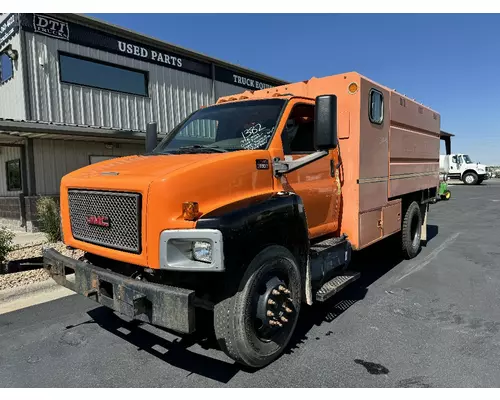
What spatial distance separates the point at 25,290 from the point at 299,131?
4.10m

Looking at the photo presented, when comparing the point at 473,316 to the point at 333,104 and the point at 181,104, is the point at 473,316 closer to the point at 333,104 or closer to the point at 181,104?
the point at 333,104

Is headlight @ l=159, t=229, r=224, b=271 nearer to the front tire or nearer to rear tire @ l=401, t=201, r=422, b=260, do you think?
the front tire

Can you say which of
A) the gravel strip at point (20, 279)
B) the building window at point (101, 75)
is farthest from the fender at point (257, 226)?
the building window at point (101, 75)

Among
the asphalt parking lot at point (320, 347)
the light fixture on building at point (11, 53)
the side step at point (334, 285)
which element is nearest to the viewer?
the asphalt parking lot at point (320, 347)

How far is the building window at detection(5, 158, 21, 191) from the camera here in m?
11.2

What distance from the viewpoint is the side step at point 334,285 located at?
3762 mm

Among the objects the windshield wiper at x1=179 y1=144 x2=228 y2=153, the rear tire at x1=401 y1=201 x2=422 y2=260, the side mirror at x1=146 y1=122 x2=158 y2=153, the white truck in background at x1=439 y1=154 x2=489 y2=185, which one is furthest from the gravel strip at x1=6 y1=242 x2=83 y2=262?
the white truck in background at x1=439 y1=154 x2=489 y2=185

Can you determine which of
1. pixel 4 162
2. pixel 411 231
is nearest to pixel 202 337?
pixel 411 231

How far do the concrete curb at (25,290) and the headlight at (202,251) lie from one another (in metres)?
3.54

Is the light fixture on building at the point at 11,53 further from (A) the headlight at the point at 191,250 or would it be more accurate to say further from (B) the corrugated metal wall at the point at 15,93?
(A) the headlight at the point at 191,250

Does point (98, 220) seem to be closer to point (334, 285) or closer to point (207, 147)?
point (207, 147)

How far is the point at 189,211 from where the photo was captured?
Result: 2.71 m

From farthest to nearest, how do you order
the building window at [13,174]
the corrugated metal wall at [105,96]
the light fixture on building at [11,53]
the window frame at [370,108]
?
the building window at [13,174] → the corrugated metal wall at [105,96] → the light fixture on building at [11,53] → the window frame at [370,108]

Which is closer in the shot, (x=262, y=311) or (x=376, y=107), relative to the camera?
(x=262, y=311)
